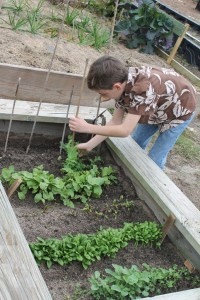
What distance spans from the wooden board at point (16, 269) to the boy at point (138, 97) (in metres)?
0.99

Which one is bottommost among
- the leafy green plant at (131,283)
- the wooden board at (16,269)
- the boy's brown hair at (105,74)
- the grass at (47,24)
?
the grass at (47,24)

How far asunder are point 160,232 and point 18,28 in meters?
4.15

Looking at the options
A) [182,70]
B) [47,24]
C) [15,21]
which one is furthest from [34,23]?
[182,70]

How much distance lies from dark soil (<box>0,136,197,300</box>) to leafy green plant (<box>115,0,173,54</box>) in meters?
4.26

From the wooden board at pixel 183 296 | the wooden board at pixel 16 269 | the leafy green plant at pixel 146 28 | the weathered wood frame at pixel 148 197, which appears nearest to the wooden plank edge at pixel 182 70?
the leafy green plant at pixel 146 28

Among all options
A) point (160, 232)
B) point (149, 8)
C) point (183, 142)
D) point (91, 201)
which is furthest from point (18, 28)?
point (160, 232)

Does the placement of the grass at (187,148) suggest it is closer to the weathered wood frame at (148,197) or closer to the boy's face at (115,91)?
the weathered wood frame at (148,197)

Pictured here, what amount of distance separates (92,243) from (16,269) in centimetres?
77

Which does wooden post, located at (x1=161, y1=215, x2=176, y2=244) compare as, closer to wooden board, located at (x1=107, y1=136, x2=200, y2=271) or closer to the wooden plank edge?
wooden board, located at (x1=107, y1=136, x2=200, y2=271)

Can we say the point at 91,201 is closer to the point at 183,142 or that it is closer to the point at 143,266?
the point at 143,266

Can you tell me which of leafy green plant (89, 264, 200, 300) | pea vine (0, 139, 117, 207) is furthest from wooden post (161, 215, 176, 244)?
pea vine (0, 139, 117, 207)

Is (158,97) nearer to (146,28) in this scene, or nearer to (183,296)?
(183,296)

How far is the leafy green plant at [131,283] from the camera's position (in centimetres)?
237

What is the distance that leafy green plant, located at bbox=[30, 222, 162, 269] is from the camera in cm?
255
